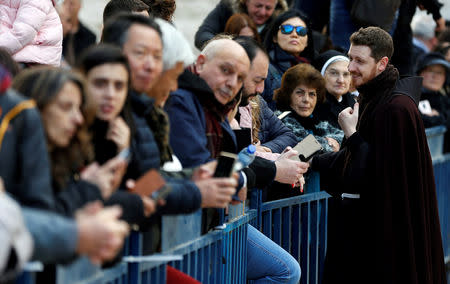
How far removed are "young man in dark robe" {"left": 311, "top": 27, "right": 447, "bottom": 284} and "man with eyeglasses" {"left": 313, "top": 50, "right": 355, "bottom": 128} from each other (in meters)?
0.76

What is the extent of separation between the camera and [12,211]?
2422mm

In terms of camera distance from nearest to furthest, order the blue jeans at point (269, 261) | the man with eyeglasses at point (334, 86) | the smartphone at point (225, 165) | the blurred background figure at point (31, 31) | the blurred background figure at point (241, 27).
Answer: the smartphone at point (225, 165), the blue jeans at point (269, 261), the blurred background figure at point (31, 31), the man with eyeglasses at point (334, 86), the blurred background figure at point (241, 27)

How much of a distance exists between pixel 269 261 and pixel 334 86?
2.40 metres

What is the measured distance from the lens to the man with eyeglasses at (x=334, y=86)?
7129 mm

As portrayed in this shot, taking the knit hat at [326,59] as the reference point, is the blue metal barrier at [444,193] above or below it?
below

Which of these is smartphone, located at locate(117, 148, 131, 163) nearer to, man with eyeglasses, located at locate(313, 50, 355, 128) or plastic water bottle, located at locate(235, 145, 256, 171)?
plastic water bottle, located at locate(235, 145, 256, 171)

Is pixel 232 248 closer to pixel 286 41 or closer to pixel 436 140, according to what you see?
pixel 286 41

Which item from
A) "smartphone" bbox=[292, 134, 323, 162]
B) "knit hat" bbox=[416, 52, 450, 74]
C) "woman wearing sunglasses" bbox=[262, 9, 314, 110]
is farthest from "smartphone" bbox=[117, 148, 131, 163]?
"knit hat" bbox=[416, 52, 450, 74]

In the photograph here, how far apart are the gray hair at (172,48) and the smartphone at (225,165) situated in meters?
0.45

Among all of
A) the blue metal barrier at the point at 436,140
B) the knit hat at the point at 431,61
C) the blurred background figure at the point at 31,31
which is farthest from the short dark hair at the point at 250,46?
the knit hat at the point at 431,61

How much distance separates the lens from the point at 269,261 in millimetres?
5367

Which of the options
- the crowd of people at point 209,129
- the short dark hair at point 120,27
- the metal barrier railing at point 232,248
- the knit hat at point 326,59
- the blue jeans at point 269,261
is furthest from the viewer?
the knit hat at point 326,59

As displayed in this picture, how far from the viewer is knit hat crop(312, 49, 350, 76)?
7.52 m

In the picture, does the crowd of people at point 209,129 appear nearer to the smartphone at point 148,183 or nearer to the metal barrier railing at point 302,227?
the smartphone at point 148,183
